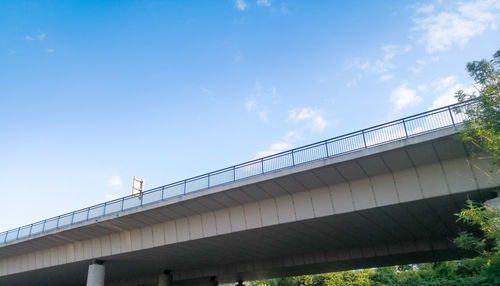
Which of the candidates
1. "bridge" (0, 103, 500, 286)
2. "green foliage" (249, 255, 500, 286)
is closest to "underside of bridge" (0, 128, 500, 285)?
"bridge" (0, 103, 500, 286)

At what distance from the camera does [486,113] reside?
14.6 metres

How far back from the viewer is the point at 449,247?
2400 cm

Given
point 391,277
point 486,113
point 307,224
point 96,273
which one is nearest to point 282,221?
point 307,224

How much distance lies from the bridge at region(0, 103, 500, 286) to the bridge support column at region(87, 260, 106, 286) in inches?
2.8

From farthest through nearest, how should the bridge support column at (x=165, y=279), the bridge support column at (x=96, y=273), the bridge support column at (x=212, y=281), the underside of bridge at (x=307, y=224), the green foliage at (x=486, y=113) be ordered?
1. the bridge support column at (x=212, y=281)
2. the bridge support column at (x=165, y=279)
3. the bridge support column at (x=96, y=273)
4. the underside of bridge at (x=307, y=224)
5. the green foliage at (x=486, y=113)

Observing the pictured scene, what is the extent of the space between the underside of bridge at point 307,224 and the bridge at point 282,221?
59 millimetres

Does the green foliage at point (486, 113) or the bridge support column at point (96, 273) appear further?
the bridge support column at point (96, 273)

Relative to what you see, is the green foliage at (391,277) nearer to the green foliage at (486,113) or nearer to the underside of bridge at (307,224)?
the underside of bridge at (307,224)

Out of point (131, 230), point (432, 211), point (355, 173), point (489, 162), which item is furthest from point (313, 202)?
point (131, 230)

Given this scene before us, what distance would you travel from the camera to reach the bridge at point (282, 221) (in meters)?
17.2

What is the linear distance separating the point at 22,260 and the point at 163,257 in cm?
1306

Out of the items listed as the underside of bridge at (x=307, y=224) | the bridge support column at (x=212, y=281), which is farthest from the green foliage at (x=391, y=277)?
the bridge support column at (x=212, y=281)

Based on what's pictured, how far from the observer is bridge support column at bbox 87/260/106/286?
27.0m

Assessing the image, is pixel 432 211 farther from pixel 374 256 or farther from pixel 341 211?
pixel 374 256
